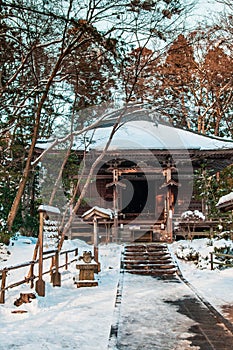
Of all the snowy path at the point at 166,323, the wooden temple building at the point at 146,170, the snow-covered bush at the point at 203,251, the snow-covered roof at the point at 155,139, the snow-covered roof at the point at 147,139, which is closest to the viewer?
the snowy path at the point at 166,323

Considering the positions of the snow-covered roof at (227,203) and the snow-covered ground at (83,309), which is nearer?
the snow-covered ground at (83,309)

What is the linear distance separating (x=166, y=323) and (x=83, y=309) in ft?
6.21

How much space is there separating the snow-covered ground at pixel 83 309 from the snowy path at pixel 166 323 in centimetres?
3

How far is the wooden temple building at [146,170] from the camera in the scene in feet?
63.7

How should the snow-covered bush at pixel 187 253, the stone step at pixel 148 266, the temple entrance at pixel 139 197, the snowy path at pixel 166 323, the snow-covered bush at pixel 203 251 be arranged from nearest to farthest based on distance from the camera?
the snowy path at pixel 166 323 < the snow-covered bush at pixel 203 251 < the stone step at pixel 148 266 < the snow-covered bush at pixel 187 253 < the temple entrance at pixel 139 197

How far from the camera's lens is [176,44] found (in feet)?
44.1

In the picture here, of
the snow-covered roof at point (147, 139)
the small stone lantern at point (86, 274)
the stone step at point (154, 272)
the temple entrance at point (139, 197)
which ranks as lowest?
the stone step at point (154, 272)

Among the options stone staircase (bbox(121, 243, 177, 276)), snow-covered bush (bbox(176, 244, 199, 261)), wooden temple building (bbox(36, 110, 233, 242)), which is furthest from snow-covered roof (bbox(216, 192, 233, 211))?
wooden temple building (bbox(36, 110, 233, 242))

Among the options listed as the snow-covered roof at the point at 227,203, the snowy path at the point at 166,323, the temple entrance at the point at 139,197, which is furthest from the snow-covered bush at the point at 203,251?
the temple entrance at the point at 139,197

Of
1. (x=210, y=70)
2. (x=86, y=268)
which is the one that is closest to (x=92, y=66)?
(x=86, y=268)

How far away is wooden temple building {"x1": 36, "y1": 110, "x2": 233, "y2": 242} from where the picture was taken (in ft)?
63.7

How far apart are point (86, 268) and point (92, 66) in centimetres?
645

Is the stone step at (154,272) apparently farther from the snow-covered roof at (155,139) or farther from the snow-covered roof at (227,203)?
the snow-covered roof at (155,139)

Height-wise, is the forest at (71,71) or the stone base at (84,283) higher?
the forest at (71,71)
